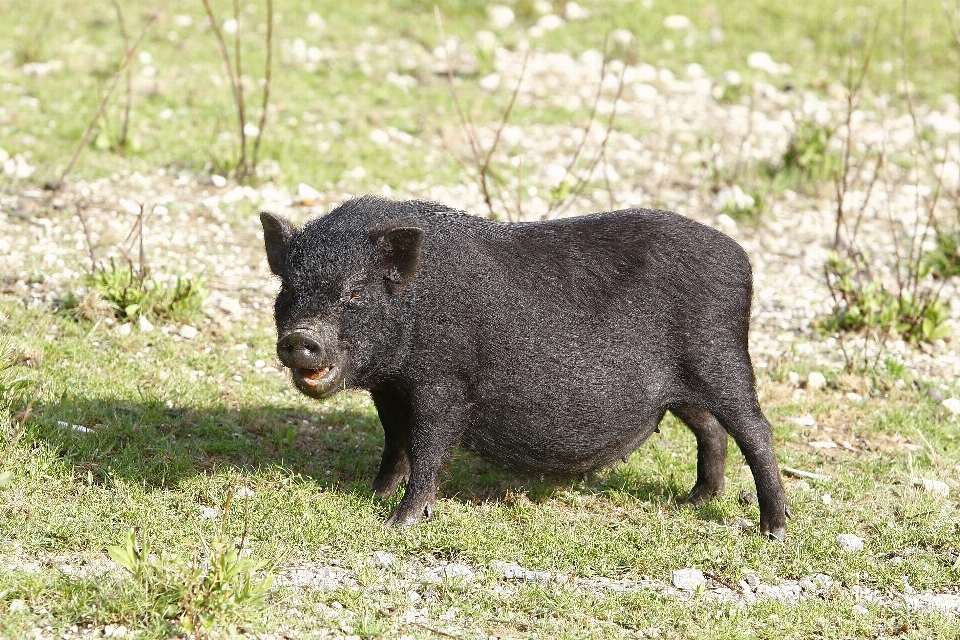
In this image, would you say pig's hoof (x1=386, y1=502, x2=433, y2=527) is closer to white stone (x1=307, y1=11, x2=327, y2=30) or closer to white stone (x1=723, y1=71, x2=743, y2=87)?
white stone (x1=723, y1=71, x2=743, y2=87)

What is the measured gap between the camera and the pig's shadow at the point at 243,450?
5984 millimetres

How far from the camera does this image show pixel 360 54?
12.6 m

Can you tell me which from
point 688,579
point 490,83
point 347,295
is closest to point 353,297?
point 347,295

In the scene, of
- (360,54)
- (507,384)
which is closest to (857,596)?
(507,384)

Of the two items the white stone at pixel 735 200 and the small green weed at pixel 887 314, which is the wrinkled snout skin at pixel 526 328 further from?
the white stone at pixel 735 200

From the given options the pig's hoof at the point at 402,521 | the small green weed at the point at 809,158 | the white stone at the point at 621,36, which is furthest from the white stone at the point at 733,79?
the pig's hoof at the point at 402,521

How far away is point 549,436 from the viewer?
5785mm

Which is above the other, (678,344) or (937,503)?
(678,344)

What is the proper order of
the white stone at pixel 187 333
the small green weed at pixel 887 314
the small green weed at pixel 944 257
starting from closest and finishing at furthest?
the white stone at pixel 187 333
the small green weed at pixel 887 314
the small green weed at pixel 944 257

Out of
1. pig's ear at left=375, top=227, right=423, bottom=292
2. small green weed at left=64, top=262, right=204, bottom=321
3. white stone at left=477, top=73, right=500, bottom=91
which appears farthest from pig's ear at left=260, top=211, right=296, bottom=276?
white stone at left=477, top=73, right=500, bottom=91

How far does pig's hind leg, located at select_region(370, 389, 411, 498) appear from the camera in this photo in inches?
236

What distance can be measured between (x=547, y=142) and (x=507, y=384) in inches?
239

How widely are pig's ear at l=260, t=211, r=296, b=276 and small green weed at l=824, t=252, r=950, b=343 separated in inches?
170

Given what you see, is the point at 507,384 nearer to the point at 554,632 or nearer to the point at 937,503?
the point at 554,632
